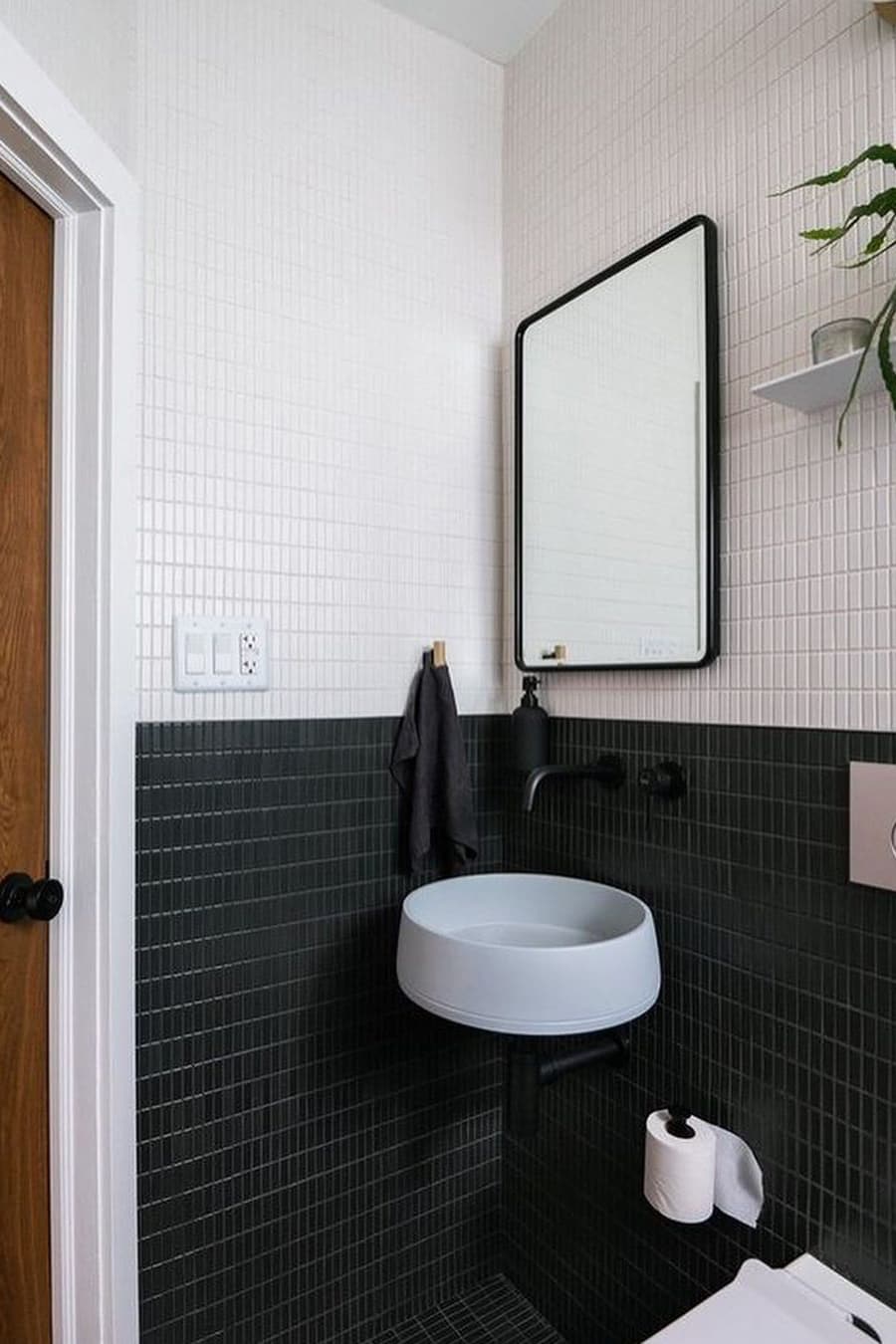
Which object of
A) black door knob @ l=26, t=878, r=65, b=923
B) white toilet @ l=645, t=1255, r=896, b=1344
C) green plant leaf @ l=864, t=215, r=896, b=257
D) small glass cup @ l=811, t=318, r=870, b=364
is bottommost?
white toilet @ l=645, t=1255, r=896, b=1344

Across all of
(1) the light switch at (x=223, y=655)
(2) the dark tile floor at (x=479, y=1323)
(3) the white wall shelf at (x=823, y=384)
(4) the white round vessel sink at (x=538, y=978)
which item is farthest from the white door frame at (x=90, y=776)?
(3) the white wall shelf at (x=823, y=384)

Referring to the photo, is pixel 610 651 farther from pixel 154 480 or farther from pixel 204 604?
pixel 154 480

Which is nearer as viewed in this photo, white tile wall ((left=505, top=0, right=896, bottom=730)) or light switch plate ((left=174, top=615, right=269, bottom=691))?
white tile wall ((left=505, top=0, right=896, bottom=730))

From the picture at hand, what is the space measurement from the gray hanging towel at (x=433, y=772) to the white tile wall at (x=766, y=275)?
28 cm

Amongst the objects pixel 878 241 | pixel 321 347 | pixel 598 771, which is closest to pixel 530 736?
pixel 598 771

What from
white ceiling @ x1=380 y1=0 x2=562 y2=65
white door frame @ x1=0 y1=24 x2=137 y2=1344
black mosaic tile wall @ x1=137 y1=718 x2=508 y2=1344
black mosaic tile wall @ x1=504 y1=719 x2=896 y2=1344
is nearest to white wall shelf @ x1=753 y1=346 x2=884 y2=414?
black mosaic tile wall @ x1=504 y1=719 x2=896 y2=1344

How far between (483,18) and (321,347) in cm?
84

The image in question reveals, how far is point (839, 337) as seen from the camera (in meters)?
0.97

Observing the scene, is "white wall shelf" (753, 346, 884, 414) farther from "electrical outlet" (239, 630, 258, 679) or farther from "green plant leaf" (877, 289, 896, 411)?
"electrical outlet" (239, 630, 258, 679)

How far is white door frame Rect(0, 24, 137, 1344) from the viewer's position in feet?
3.94

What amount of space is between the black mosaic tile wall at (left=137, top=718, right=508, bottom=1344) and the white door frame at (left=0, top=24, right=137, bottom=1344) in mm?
72

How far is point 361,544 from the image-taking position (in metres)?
1.53

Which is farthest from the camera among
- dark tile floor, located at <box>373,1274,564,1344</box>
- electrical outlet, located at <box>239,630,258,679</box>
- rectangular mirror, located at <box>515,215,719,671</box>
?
dark tile floor, located at <box>373,1274,564,1344</box>

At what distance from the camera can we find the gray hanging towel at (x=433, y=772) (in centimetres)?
152
